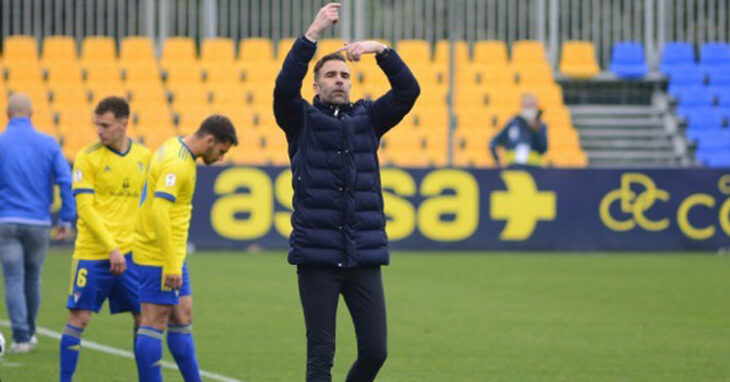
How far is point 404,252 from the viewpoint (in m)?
20.8

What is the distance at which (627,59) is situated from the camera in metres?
28.1

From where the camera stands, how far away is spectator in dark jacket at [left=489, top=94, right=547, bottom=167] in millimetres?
20109

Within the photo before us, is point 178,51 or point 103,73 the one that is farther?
point 178,51

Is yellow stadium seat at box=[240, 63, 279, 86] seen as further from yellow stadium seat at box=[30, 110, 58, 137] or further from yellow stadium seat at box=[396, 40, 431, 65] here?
yellow stadium seat at box=[30, 110, 58, 137]

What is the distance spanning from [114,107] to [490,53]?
19.4 meters

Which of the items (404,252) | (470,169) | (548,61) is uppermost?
(548,61)

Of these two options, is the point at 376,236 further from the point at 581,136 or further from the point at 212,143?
the point at 581,136

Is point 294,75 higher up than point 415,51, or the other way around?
point 415,51

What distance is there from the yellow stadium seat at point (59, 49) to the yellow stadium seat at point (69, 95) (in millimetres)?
977

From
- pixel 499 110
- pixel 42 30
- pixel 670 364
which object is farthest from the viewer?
pixel 42 30

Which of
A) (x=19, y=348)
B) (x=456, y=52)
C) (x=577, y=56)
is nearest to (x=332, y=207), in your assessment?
(x=19, y=348)

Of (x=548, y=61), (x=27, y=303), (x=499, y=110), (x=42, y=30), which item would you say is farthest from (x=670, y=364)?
(x=42, y=30)

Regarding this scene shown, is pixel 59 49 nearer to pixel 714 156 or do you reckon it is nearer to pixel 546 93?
pixel 546 93

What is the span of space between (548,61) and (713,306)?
47.1ft
